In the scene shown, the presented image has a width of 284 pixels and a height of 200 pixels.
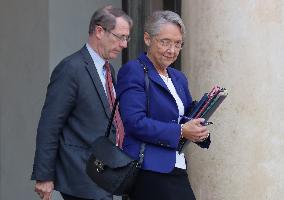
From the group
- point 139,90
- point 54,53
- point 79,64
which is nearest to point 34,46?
point 54,53

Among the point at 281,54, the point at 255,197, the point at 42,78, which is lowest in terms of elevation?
the point at 255,197

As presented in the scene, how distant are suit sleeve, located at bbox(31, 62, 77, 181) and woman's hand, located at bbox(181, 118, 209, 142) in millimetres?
834

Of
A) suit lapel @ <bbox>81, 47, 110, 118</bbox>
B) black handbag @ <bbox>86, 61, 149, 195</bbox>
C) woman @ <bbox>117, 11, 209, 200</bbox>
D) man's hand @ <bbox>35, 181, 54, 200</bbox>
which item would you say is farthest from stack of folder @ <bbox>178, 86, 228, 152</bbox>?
man's hand @ <bbox>35, 181, 54, 200</bbox>

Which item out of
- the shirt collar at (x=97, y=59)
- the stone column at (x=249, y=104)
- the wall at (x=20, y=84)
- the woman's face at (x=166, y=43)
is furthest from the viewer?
the wall at (x=20, y=84)

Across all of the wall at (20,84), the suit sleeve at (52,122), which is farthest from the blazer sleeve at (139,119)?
the wall at (20,84)

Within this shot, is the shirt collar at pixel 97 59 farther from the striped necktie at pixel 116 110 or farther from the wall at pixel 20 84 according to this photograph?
the wall at pixel 20 84

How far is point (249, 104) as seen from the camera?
5031 millimetres

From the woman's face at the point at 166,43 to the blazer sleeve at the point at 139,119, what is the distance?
0.15 metres

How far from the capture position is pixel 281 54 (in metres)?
5.04

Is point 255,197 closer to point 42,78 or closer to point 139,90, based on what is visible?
point 139,90

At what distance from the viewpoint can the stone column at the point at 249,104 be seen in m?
5.03

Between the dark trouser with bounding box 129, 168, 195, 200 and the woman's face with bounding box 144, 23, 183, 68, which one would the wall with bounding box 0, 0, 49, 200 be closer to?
the woman's face with bounding box 144, 23, 183, 68

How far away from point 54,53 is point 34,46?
0.21m

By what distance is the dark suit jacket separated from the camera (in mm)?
4371
